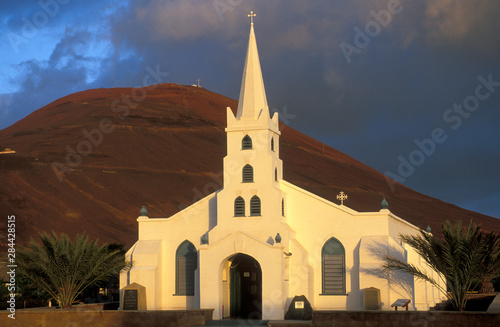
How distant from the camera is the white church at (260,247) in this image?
27.8 metres

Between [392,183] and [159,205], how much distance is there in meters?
53.4

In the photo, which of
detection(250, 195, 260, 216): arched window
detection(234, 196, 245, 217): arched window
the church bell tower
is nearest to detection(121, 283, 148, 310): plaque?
the church bell tower

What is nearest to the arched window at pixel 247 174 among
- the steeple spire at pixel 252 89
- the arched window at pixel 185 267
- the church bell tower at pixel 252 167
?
the church bell tower at pixel 252 167

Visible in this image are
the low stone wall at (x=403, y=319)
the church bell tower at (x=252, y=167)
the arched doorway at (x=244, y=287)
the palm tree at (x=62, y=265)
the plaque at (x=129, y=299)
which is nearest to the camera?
the low stone wall at (x=403, y=319)

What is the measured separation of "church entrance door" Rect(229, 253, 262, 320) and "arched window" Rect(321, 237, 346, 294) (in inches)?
→ 115

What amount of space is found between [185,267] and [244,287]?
9.01ft

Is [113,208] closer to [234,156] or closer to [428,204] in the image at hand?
[234,156]

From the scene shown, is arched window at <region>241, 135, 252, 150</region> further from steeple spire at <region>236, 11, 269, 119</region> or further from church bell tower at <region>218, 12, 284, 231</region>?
steeple spire at <region>236, 11, 269, 119</region>

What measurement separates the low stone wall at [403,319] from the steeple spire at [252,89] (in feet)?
32.1

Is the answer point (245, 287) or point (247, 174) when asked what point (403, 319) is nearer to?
point (245, 287)

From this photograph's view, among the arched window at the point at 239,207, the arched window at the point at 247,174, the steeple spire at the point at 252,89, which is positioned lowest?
the arched window at the point at 239,207

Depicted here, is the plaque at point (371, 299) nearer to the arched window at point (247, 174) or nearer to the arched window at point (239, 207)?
the arched window at point (239, 207)

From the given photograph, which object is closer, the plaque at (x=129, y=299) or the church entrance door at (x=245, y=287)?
the plaque at (x=129, y=299)

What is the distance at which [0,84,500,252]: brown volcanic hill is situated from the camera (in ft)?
225
